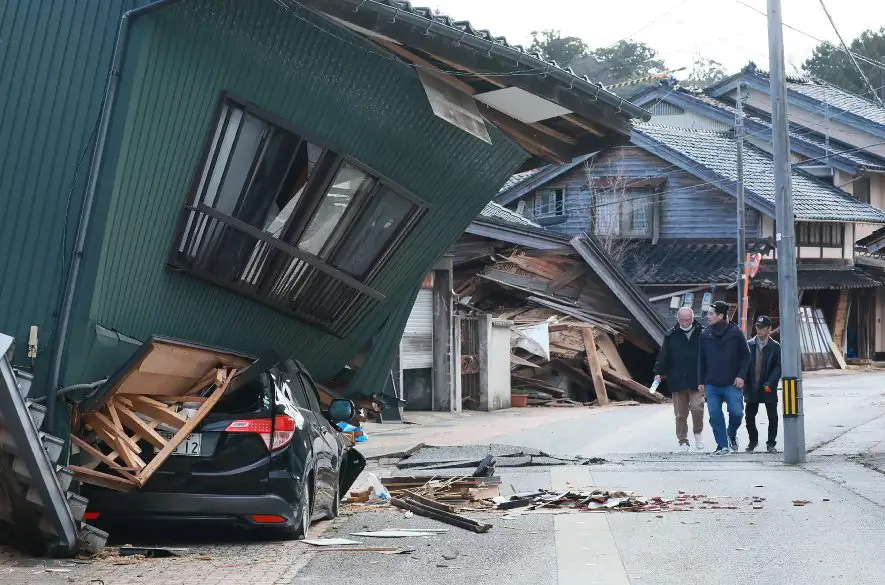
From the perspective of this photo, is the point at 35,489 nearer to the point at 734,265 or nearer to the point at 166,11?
the point at 166,11

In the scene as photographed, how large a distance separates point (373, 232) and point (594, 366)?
19584 millimetres

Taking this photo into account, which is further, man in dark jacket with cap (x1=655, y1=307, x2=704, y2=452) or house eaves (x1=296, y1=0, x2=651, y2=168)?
man in dark jacket with cap (x1=655, y1=307, x2=704, y2=452)

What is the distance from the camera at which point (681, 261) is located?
43062 millimetres

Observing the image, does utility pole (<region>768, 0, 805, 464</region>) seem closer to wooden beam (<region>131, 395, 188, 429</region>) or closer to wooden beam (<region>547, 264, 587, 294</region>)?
wooden beam (<region>131, 395, 188, 429</region>)

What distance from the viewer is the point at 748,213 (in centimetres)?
4384

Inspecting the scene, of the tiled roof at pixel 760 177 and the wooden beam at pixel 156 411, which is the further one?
the tiled roof at pixel 760 177

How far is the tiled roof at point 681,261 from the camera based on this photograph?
41.6 metres

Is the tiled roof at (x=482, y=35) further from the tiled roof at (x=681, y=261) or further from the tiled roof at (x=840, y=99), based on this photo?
the tiled roof at (x=840, y=99)

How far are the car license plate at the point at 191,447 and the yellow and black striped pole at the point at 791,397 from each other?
8355 mm

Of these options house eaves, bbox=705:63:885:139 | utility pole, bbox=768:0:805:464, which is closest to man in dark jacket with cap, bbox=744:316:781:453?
utility pole, bbox=768:0:805:464

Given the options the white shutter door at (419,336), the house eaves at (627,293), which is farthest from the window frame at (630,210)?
the white shutter door at (419,336)

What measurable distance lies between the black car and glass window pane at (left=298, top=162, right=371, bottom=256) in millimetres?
2439

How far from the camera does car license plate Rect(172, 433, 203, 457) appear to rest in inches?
344

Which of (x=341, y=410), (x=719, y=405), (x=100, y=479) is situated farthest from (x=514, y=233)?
(x=100, y=479)
